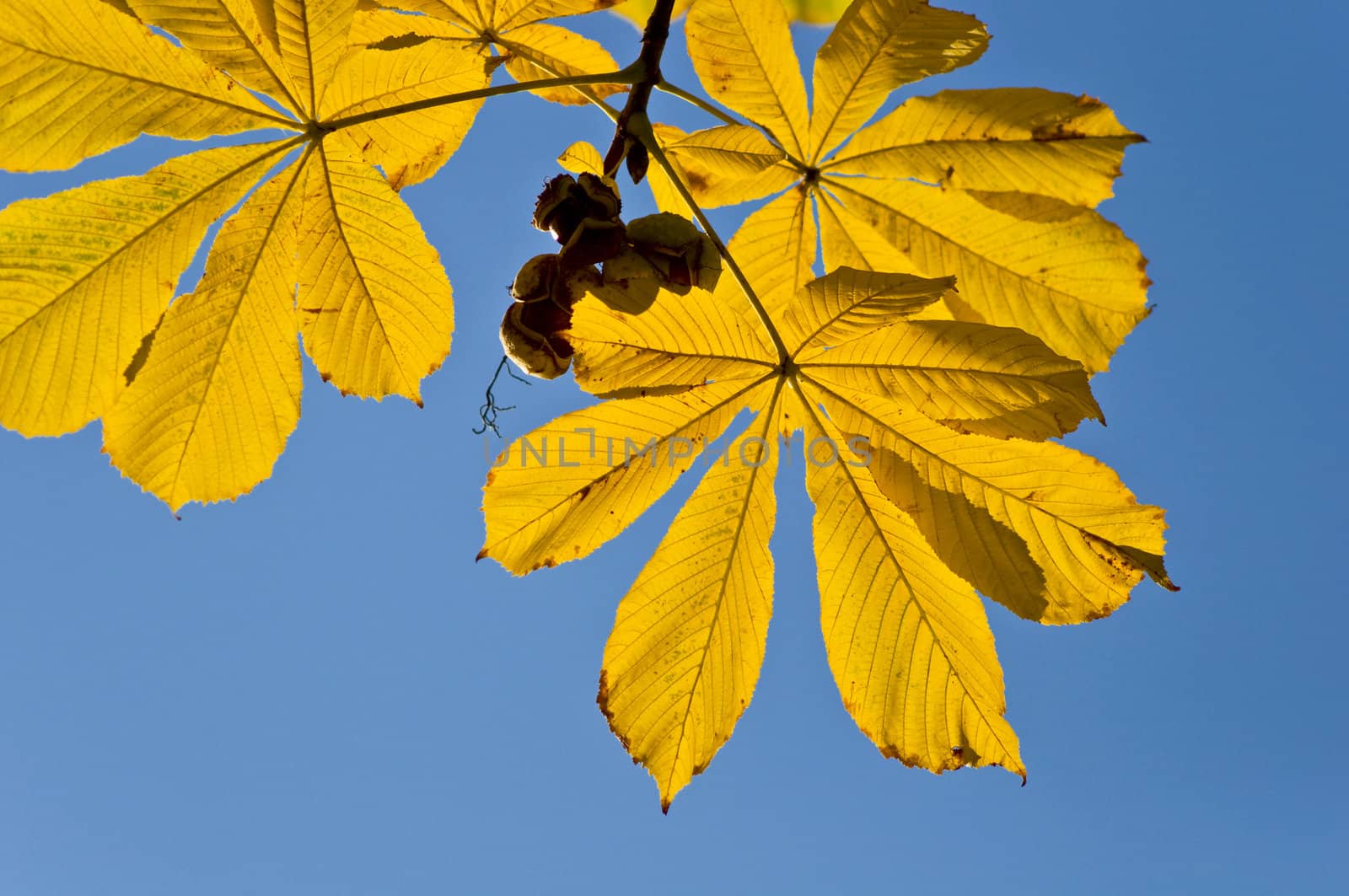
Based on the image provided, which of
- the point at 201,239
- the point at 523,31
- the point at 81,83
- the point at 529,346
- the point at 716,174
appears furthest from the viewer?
the point at 523,31

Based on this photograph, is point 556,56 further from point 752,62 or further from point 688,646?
point 688,646

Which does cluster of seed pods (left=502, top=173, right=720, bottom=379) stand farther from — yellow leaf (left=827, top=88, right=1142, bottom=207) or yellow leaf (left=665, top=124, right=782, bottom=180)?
yellow leaf (left=827, top=88, right=1142, bottom=207)

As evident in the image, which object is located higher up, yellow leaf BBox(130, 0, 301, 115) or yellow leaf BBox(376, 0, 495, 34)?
yellow leaf BBox(376, 0, 495, 34)

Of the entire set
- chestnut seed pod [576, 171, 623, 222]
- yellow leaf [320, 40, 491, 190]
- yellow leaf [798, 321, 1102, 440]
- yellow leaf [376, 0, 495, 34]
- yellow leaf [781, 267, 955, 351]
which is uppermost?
yellow leaf [376, 0, 495, 34]

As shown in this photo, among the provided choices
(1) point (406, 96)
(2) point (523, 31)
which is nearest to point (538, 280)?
(1) point (406, 96)

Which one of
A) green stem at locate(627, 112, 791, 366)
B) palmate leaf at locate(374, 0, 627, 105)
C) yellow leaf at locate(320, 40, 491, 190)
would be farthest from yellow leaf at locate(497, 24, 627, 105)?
green stem at locate(627, 112, 791, 366)

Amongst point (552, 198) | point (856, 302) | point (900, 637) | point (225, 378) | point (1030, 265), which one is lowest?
point (900, 637)

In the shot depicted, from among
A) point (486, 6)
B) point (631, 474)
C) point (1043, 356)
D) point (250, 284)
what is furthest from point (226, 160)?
point (1043, 356)

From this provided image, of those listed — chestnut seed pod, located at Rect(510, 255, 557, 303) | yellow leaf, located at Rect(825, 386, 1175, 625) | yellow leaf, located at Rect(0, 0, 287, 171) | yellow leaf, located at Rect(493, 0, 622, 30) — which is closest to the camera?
yellow leaf, located at Rect(0, 0, 287, 171)

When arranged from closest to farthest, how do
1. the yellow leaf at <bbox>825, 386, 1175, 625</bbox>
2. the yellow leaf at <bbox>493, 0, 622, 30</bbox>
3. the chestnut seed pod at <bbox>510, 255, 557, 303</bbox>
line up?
the yellow leaf at <bbox>825, 386, 1175, 625</bbox> < the chestnut seed pod at <bbox>510, 255, 557, 303</bbox> < the yellow leaf at <bbox>493, 0, 622, 30</bbox>
